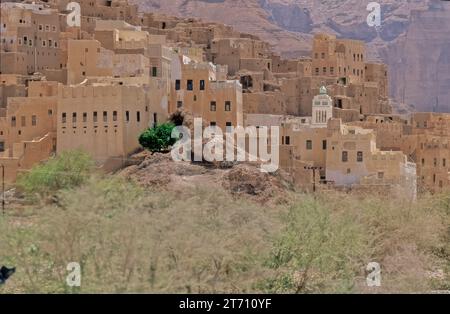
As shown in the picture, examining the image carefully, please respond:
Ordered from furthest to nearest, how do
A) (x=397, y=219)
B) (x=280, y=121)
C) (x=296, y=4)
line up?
1. (x=296, y=4)
2. (x=280, y=121)
3. (x=397, y=219)

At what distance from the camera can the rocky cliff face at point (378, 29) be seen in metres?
113

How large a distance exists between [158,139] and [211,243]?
19.1 meters

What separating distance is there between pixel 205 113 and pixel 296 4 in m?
74.9

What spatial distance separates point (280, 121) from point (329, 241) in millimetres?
21503

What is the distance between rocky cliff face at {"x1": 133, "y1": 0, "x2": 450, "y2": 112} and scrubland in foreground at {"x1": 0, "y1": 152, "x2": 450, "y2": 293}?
59.5m

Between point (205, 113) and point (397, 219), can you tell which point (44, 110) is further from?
point (397, 219)

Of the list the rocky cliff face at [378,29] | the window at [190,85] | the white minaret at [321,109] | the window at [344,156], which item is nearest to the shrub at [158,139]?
the window at [190,85]

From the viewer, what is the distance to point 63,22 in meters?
68.0

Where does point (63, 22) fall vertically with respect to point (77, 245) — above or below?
above

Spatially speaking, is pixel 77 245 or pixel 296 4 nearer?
pixel 77 245

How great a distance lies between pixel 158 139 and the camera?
178ft

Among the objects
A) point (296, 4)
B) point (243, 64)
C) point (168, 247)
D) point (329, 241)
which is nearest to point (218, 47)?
point (243, 64)

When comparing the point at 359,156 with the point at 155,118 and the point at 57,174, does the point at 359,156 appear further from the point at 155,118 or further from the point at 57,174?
the point at 57,174

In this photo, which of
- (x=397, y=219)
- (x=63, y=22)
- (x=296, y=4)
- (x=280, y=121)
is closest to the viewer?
(x=397, y=219)
